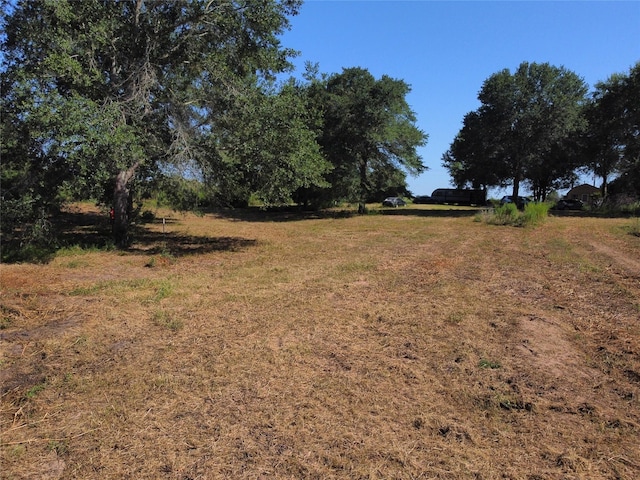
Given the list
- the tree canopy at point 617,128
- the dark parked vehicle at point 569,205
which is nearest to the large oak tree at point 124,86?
the tree canopy at point 617,128

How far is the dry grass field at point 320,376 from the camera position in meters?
2.87

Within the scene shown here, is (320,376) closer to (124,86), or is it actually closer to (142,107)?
(142,107)

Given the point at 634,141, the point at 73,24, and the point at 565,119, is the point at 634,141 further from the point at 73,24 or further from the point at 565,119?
the point at 73,24

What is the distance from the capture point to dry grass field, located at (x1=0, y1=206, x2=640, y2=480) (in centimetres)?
287

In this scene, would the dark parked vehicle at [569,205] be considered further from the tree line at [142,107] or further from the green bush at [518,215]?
the tree line at [142,107]

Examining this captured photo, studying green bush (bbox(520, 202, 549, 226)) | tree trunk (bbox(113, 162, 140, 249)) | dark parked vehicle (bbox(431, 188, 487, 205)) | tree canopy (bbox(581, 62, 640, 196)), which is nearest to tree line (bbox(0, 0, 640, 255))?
tree trunk (bbox(113, 162, 140, 249))

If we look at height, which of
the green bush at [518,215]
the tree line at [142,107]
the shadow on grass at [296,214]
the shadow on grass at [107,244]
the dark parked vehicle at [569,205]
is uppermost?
the tree line at [142,107]

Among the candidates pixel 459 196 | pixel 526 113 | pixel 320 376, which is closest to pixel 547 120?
pixel 526 113

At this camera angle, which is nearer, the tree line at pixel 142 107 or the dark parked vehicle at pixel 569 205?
the tree line at pixel 142 107

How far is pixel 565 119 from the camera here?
28484mm

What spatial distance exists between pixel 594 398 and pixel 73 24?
11.8 meters

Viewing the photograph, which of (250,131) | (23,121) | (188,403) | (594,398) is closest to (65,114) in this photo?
(23,121)

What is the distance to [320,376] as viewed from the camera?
13.3ft

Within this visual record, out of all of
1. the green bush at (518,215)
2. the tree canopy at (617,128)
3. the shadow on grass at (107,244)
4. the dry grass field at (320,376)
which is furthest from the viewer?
the tree canopy at (617,128)
